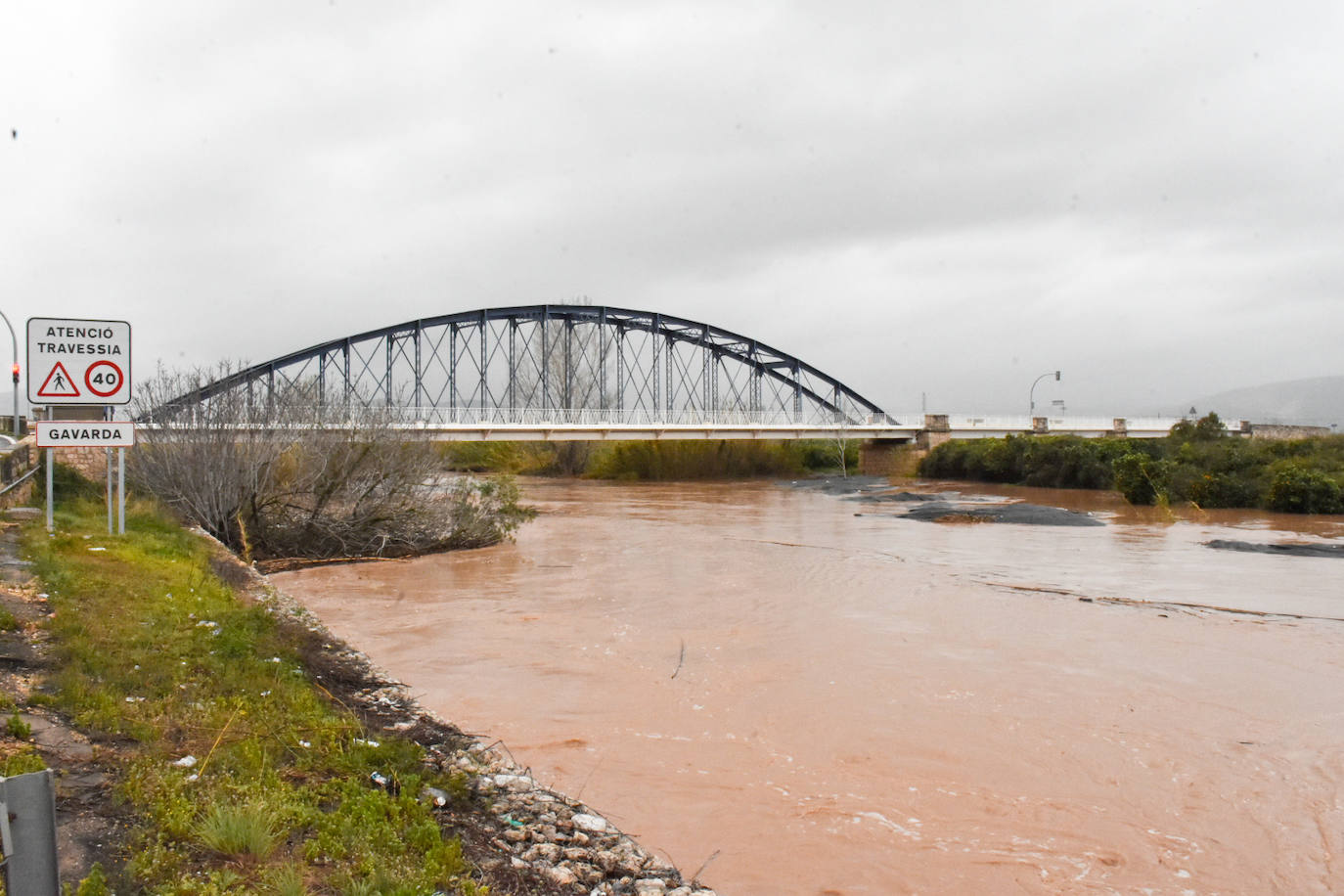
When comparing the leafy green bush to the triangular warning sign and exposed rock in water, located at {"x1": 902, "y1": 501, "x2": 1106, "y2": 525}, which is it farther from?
the triangular warning sign

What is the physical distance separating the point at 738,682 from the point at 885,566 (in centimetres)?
1140

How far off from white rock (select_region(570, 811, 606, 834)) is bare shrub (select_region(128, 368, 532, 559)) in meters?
14.8

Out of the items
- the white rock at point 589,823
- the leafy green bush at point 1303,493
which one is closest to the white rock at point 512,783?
the white rock at point 589,823

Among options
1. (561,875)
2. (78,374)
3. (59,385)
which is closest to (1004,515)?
(78,374)

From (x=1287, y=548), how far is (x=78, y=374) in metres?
26.6

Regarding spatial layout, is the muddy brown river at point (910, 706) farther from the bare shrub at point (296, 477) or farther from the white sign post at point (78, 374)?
the white sign post at point (78, 374)

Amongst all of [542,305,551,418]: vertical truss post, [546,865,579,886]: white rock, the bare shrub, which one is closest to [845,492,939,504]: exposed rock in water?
[542,305,551,418]: vertical truss post

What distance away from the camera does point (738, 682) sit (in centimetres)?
1027

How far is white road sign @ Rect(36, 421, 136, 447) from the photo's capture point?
13.2 metres

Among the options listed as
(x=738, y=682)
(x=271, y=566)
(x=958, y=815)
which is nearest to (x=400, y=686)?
(x=738, y=682)

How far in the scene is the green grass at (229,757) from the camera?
13.9ft

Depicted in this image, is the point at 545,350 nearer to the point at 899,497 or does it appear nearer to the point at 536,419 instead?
the point at 536,419

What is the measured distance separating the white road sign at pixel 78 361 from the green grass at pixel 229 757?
4.48 metres

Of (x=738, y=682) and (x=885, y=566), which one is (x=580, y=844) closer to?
(x=738, y=682)
